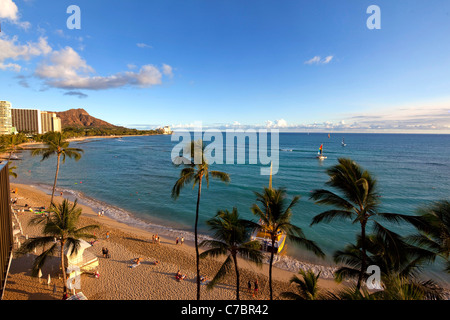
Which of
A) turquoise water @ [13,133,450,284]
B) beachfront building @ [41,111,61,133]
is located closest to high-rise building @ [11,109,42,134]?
beachfront building @ [41,111,61,133]

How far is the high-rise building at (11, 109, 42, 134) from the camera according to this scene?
162350 mm

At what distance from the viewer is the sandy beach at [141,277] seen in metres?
13.0

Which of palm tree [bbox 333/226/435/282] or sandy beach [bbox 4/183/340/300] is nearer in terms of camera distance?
palm tree [bbox 333/226/435/282]

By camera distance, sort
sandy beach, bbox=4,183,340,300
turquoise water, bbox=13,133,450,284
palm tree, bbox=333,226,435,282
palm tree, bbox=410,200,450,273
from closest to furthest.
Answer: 1. palm tree, bbox=410,200,450,273
2. palm tree, bbox=333,226,435,282
3. sandy beach, bbox=4,183,340,300
4. turquoise water, bbox=13,133,450,284

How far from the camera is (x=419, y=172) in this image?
5312 centimetres

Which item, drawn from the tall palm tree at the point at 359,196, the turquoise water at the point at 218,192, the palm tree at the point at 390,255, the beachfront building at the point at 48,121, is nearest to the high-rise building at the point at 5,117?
the turquoise water at the point at 218,192

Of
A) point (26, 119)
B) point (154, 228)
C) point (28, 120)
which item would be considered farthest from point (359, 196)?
point (26, 119)

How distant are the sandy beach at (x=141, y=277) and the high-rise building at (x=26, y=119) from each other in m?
196

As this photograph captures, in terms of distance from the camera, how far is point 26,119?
6516 inches

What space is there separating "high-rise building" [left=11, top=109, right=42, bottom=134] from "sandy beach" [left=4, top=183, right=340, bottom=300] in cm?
19555

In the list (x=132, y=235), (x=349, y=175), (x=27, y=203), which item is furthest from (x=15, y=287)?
(x=27, y=203)

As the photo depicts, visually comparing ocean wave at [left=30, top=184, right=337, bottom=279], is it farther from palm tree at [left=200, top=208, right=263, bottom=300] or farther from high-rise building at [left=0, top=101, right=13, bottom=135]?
high-rise building at [left=0, top=101, right=13, bottom=135]

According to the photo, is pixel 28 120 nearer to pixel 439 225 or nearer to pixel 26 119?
pixel 26 119
